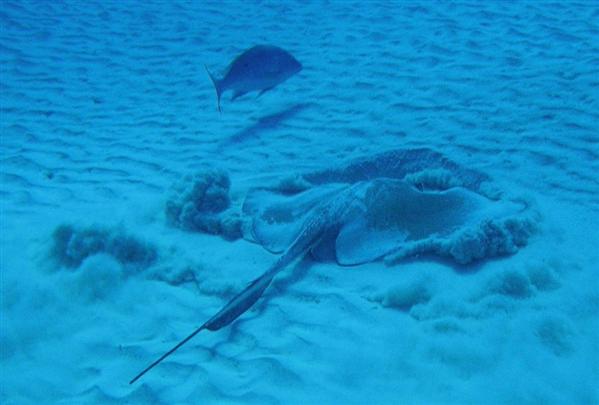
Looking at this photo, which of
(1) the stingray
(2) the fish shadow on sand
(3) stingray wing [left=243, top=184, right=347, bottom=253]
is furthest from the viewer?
(2) the fish shadow on sand

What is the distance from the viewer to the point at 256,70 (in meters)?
5.96

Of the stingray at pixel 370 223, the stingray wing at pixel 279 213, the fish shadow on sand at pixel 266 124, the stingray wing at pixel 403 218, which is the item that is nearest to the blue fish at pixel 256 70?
the fish shadow on sand at pixel 266 124

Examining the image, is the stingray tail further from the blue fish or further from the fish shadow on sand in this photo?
the blue fish

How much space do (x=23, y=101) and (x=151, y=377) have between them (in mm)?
6551

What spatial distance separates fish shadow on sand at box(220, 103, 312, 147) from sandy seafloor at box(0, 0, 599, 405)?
0.11ft

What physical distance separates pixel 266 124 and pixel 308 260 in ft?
9.89

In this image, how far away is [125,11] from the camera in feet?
38.4

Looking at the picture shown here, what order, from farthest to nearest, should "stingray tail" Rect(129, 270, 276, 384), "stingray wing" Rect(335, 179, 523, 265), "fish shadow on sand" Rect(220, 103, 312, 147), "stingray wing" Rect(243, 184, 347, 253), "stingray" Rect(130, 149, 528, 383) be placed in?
1. "fish shadow on sand" Rect(220, 103, 312, 147)
2. "stingray wing" Rect(243, 184, 347, 253)
3. "stingray wing" Rect(335, 179, 523, 265)
4. "stingray" Rect(130, 149, 528, 383)
5. "stingray tail" Rect(129, 270, 276, 384)

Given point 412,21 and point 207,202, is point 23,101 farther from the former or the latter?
point 412,21

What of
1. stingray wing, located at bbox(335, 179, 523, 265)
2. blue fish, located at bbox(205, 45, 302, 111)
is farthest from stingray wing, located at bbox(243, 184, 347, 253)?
blue fish, located at bbox(205, 45, 302, 111)

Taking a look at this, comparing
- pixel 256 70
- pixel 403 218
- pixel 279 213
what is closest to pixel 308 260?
pixel 279 213

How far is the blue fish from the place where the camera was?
5.80 metres

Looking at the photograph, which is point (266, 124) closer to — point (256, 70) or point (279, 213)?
point (256, 70)

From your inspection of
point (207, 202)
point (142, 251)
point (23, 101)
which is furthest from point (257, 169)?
point (23, 101)
